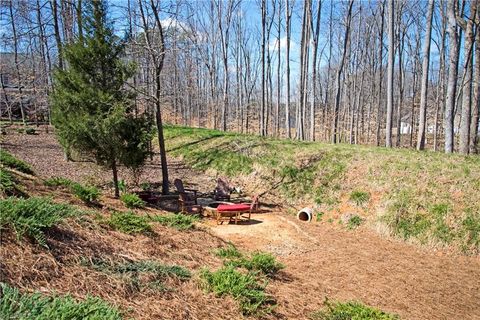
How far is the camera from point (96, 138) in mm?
9203

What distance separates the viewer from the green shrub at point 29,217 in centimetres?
324

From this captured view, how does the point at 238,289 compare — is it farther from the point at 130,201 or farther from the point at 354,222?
the point at 354,222

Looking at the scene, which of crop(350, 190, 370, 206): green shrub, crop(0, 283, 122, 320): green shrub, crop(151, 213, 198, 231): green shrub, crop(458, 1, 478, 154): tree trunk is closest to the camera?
crop(0, 283, 122, 320): green shrub

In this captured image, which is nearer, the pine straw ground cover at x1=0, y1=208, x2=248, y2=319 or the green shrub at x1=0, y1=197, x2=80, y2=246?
the pine straw ground cover at x1=0, y1=208, x2=248, y2=319

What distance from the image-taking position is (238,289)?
3809 millimetres

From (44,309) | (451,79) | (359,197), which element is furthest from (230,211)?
(451,79)

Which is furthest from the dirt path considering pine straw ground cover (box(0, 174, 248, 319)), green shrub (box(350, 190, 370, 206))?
pine straw ground cover (box(0, 174, 248, 319))

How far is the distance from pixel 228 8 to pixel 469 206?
23729 millimetres

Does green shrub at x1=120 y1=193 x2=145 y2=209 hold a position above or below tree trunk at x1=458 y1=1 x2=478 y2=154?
below

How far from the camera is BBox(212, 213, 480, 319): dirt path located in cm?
536

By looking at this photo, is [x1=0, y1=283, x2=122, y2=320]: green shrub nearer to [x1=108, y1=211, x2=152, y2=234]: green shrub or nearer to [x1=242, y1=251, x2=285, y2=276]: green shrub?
[x1=108, y1=211, x2=152, y2=234]: green shrub

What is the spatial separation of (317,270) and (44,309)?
216 inches

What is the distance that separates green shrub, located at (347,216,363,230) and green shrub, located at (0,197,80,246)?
8385mm

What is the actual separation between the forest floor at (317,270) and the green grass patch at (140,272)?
185 mm
